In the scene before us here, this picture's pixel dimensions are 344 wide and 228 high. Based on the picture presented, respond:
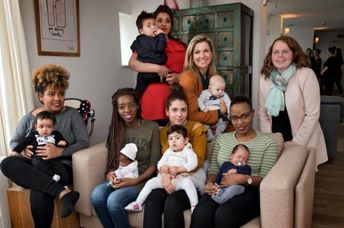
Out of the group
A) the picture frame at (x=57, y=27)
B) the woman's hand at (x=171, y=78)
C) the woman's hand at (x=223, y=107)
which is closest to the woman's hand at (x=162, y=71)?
the woman's hand at (x=171, y=78)

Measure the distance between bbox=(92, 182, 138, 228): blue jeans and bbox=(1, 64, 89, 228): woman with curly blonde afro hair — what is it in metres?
0.14

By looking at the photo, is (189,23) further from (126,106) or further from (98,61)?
(126,106)

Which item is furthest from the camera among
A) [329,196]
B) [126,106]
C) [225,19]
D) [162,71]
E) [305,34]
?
[305,34]

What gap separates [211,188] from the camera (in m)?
A: 1.79

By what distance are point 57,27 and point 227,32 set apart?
1663 mm

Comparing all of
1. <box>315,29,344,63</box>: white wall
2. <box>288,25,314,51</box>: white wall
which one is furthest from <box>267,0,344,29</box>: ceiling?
<box>315,29,344,63</box>: white wall

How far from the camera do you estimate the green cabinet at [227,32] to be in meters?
3.19

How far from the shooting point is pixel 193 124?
2.09 meters

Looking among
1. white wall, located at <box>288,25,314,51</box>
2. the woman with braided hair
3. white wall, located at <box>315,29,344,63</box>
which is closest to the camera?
the woman with braided hair

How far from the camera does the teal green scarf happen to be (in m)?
2.23

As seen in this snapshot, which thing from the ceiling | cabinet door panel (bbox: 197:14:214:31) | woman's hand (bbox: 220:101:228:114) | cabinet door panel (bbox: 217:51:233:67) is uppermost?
the ceiling

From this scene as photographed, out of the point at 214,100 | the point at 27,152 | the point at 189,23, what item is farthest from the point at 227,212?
the point at 189,23

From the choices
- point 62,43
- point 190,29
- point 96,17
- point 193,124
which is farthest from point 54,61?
point 193,124

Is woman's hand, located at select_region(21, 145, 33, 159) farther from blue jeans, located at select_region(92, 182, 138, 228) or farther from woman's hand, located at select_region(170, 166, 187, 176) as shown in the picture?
woman's hand, located at select_region(170, 166, 187, 176)
